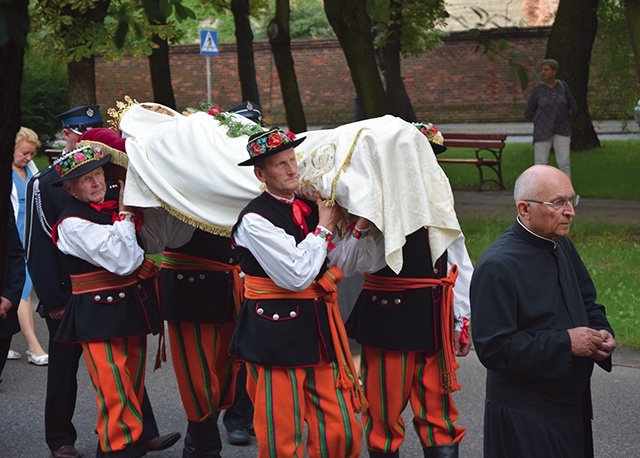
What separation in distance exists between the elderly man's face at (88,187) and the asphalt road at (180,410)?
5.72 feet

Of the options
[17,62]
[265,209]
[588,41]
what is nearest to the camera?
[17,62]

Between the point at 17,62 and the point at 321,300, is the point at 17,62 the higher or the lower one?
the higher one

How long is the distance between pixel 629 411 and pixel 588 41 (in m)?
13.6

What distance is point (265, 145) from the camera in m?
5.13

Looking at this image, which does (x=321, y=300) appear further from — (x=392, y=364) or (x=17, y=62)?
(x=17, y=62)

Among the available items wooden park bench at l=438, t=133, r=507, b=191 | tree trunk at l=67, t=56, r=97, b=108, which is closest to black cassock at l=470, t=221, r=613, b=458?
tree trunk at l=67, t=56, r=97, b=108

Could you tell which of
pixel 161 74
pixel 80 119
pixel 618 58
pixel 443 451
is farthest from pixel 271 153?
pixel 161 74

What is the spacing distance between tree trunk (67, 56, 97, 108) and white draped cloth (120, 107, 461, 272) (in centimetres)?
932

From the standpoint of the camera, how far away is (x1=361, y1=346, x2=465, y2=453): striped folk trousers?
223 inches

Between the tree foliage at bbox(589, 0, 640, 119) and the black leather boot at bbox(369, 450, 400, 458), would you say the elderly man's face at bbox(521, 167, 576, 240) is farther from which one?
the tree foliage at bbox(589, 0, 640, 119)

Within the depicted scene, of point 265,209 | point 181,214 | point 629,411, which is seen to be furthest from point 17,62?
point 629,411

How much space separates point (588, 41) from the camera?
19781 millimetres

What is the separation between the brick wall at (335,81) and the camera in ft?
116

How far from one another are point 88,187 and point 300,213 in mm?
1298
